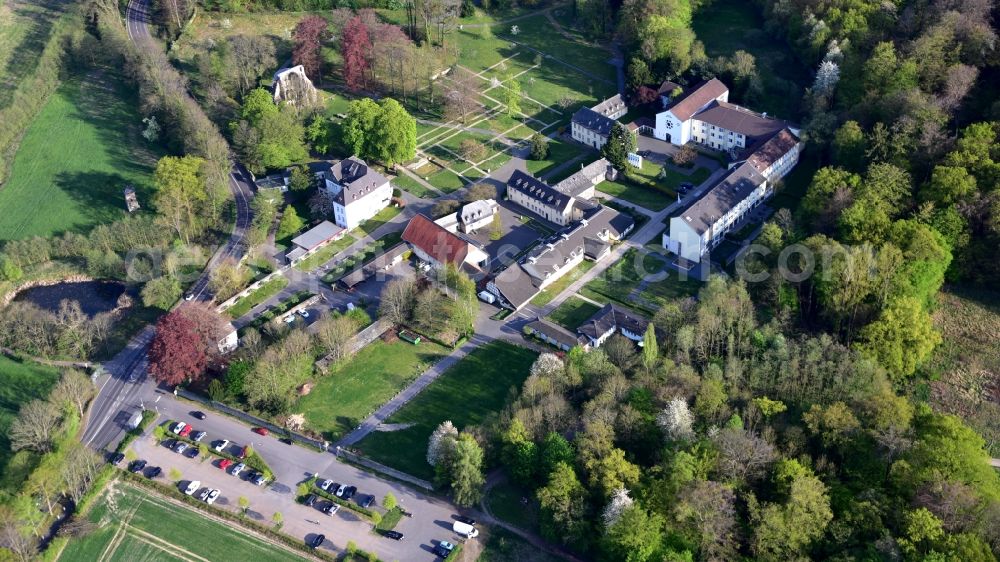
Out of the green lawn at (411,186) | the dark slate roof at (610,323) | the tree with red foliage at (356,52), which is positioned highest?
the tree with red foliage at (356,52)

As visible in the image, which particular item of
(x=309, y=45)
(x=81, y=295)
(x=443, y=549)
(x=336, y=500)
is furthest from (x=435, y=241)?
(x=309, y=45)

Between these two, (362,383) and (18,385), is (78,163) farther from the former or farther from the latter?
(362,383)

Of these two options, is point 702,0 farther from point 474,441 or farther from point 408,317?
point 474,441

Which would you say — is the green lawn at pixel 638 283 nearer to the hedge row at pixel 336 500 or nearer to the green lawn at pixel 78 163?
the hedge row at pixel 336 500

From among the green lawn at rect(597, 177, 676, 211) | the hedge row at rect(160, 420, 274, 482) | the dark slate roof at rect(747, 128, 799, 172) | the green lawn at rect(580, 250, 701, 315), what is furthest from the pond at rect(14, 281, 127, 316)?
the dark slate roof at rect(747, 128, 799, 172)

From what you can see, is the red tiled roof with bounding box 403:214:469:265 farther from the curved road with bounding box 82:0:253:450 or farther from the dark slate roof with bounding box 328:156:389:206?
the curved road with bounding box 82:0:253:450

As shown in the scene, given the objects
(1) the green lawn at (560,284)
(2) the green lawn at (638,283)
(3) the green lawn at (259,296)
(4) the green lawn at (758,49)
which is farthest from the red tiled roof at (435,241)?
(4) the green lawn at (758,49)
